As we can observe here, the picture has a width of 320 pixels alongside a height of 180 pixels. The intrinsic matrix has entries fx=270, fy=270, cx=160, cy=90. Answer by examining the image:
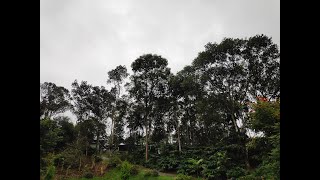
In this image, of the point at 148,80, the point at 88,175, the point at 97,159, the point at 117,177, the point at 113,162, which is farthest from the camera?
the point at 148,80

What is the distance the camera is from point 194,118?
3027 cm

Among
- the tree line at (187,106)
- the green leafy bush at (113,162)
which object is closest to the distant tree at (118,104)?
the tree line at (187,106)

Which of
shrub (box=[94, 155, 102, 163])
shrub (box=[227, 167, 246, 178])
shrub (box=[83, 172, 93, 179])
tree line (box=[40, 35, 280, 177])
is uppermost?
tree line (box=[40, 35, 280, 177])

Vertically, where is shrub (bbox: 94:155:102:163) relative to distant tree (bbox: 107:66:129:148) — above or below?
below

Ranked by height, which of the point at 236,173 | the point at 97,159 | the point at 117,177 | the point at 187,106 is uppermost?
the point at 187,106

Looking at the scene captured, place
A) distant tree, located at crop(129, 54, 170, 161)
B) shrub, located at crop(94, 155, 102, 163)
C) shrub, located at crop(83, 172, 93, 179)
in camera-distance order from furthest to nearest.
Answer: distant tree, located at crop(129, 54, 170, 161), shrub, located at crop(94, 155, 102, 163), shrub, located at crop(83, 172, 93, 179)

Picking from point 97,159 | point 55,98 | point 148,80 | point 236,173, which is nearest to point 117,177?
point 97,159

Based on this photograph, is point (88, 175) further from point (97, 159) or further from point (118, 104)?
point (118, 104)

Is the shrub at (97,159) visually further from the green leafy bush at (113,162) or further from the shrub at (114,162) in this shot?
the shrub at (114,162)

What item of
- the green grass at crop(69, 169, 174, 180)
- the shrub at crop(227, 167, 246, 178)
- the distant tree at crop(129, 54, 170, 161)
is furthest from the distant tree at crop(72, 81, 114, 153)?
the shrub at crop(227, 167, 246, 178)

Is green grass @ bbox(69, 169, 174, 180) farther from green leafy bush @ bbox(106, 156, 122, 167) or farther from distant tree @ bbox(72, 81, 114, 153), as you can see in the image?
distant tree @ bbox(72, 81, 114, 153)
